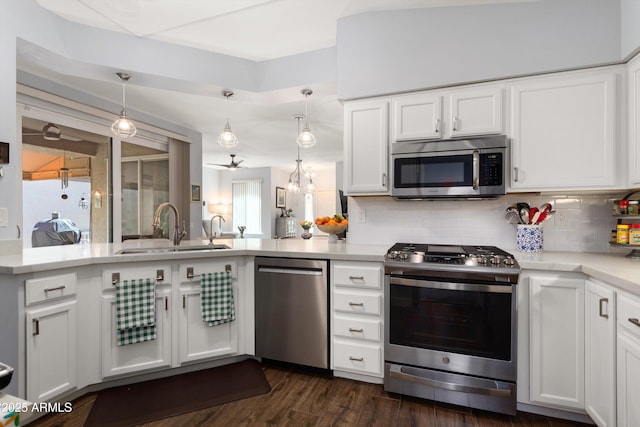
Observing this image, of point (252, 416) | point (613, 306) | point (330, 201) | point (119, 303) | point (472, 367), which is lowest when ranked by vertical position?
point (252, 416)

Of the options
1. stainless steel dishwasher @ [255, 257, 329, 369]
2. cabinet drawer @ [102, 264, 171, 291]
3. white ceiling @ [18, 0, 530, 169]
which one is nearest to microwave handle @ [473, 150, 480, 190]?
white ceiling @ [18, 0, 530, 169]

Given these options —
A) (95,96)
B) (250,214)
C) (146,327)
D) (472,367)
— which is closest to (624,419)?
(472,367)

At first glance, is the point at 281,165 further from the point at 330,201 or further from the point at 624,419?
the point at 624,419

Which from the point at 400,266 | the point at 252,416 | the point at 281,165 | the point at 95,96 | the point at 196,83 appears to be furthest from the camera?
the point at 281,165

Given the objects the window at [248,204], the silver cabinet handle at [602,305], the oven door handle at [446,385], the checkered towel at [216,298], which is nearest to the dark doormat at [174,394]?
the checkered towel at [216,298]

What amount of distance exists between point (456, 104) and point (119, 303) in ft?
8.54

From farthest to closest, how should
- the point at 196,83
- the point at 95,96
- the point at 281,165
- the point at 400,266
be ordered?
the point at 281,165, the point at 95,96, the point at 196,83, the point at 400,266

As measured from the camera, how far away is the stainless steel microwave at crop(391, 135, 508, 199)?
2.18 m

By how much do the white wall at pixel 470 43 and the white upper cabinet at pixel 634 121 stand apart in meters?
0.13

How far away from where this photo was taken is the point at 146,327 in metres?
2.14

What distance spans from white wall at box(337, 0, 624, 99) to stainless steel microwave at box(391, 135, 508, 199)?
0.44 meters

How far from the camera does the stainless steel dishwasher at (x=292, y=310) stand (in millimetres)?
2287

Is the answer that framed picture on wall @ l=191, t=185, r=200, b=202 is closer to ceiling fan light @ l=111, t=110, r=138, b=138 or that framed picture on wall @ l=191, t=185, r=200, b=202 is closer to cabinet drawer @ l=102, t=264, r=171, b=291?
ceiling fan light @ l=111, t=110, r=138, b=138

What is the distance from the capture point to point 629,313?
1.36m
